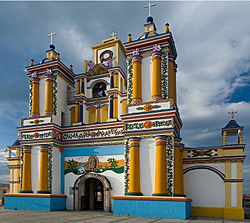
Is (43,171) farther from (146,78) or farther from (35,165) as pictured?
(146,78)

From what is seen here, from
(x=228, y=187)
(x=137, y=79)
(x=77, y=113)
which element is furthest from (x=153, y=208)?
(x=77, y=113)

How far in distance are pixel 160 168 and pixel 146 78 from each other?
5.34 m

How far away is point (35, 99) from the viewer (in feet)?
61.3

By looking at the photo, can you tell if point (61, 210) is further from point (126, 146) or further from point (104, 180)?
point (126, 146)

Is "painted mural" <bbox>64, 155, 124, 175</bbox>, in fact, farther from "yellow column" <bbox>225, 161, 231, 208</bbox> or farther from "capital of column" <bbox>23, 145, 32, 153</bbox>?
"yellow column" <bbox>225, 161, 231, 208</bbox>

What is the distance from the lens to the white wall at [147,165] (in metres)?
14.3

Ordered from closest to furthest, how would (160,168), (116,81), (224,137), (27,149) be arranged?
(160,168) → (224,137) → (27,149) → (116,81)

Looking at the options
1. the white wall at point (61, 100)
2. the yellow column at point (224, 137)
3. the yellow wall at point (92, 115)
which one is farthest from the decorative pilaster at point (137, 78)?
the white wall at point (61, 100)

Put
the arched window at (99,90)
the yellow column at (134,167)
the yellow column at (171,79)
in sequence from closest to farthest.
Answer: the yellow column at (134,167)
the yellow column at (171,79)
the arched window at (99,90)

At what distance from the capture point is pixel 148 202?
1382 cm

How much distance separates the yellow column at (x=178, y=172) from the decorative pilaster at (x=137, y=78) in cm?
358

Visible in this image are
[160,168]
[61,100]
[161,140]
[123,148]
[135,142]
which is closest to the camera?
[160,168]

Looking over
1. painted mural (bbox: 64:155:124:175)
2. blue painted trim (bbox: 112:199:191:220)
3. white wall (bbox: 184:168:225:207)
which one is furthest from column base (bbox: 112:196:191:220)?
painted mural (bbox: 64:155:124:175)

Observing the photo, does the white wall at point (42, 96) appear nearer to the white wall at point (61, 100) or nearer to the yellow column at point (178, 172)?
the white wall at point (61, 100)
